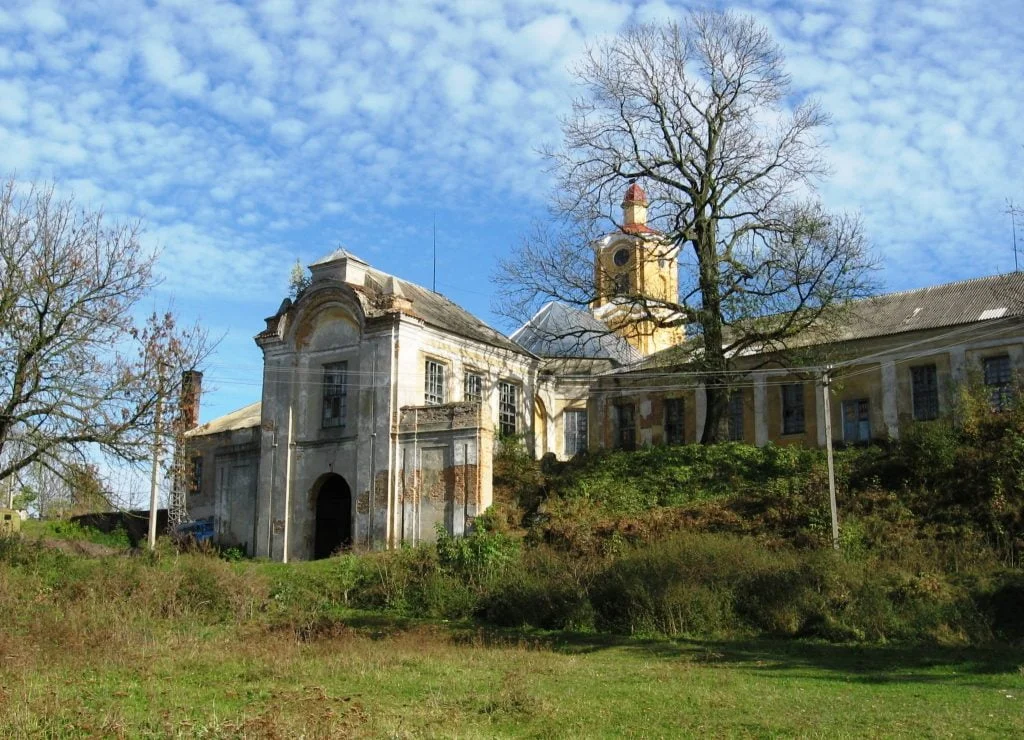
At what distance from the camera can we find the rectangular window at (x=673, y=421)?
40531mm

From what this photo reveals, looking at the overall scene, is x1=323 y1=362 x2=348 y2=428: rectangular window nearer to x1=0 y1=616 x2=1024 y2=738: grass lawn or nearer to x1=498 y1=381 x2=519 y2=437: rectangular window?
x1=498 y1=381 x2=519 y2=437: rectangular window

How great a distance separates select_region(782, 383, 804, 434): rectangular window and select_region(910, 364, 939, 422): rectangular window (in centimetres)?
388

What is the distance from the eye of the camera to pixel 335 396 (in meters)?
34.1

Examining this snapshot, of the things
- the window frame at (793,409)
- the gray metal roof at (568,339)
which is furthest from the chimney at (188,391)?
the window frame at (793,409)

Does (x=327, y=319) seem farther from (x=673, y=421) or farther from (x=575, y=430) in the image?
(x=673, y=421)

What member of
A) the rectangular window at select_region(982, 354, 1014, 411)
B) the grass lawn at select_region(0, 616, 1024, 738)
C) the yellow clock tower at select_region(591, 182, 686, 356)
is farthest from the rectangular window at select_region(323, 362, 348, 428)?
the rectangular window at select_region(982, 354, 1014, 411)

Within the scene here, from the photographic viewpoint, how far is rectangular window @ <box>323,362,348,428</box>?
3384cm

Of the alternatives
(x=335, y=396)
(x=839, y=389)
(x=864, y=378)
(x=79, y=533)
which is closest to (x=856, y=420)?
(x=864, y=378)

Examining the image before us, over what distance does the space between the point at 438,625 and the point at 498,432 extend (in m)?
14.0

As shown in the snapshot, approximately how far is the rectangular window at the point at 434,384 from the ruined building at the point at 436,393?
0.05 m

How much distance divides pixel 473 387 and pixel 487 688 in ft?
73.3

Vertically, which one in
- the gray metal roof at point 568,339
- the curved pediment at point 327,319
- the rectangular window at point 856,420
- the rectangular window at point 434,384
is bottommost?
the rectangular window at point 856,420

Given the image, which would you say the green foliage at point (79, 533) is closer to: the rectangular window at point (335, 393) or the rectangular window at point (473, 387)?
the rectangular window at point (335, 393)

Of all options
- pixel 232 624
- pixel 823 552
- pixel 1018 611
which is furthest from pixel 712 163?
pixel 232 624
